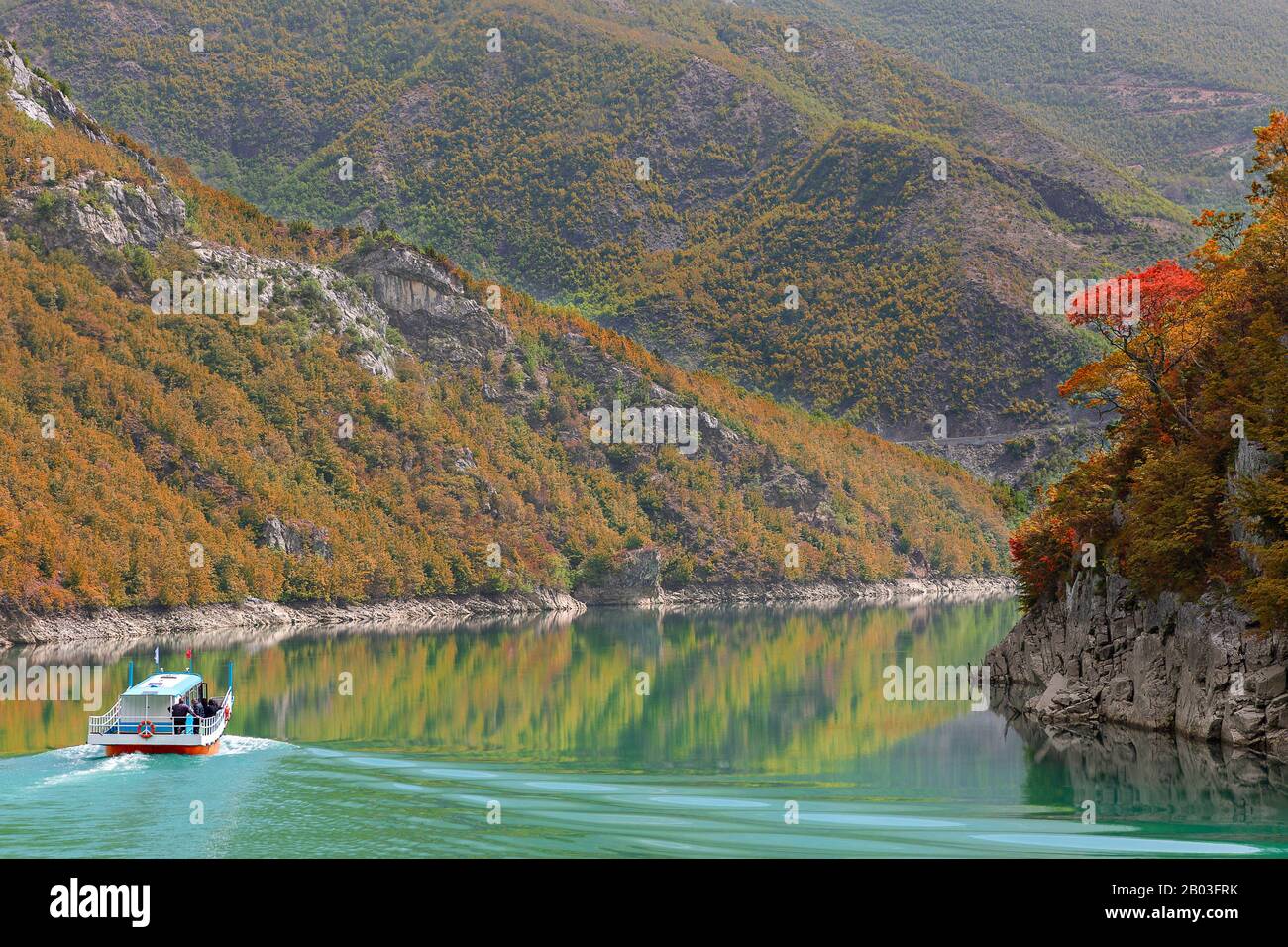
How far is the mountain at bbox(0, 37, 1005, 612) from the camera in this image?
112312 millimetres

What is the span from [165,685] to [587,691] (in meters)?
25.9

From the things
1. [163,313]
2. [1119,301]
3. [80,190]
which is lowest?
[1119,301]

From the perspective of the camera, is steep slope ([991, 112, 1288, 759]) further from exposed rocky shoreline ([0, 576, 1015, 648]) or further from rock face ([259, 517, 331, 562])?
rock face ([259, 517, 331, 562])

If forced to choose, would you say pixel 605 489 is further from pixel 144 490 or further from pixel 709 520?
pixel 144 490

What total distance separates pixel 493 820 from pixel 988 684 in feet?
132

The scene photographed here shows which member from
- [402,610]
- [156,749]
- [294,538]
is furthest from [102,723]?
[402,610]

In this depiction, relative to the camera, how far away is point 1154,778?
132 feet

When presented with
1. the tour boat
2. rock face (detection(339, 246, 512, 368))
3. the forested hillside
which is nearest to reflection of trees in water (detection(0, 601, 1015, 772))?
the tour boat

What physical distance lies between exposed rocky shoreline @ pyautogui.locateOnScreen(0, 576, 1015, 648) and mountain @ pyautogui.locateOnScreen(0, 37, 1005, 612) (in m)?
1.30

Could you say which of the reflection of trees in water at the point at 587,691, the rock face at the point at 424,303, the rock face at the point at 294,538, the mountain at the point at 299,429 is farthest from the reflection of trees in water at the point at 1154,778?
the rock face at the point at 424,303

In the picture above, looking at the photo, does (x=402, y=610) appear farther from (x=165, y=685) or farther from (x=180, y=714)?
(x=180, y=714)

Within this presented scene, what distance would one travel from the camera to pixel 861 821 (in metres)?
33.5

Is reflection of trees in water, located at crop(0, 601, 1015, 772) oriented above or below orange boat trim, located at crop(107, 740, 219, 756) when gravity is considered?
below
